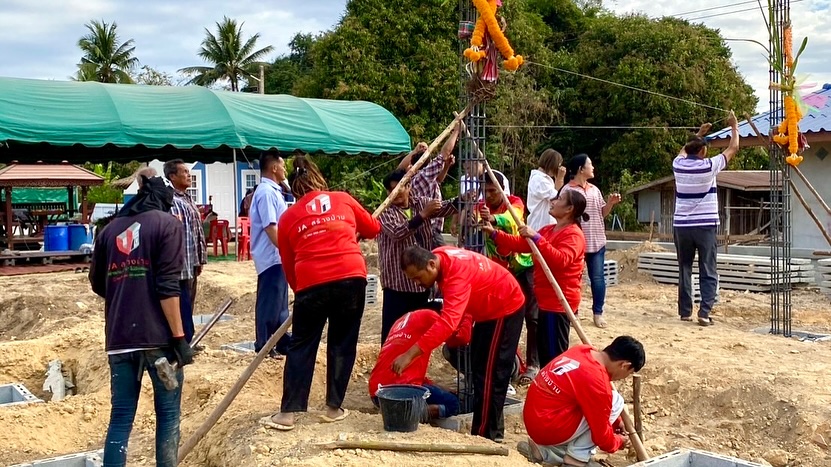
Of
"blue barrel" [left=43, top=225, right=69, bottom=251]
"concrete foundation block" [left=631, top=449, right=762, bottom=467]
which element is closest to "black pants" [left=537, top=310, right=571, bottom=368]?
"concrete foundation block" [left=631, top=449, right=762, bottom=467]

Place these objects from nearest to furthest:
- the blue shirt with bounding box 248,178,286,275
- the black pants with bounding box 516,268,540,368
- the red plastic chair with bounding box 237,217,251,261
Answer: the black pants with bounding box 516,268,540,368 → the blue shirt with bounding box 248,178,286,275 → the red plastic chair with bounding box 237,217,251,261

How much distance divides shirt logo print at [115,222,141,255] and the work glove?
50cm

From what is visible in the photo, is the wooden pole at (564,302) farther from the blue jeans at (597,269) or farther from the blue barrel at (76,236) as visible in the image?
the blue barrel at (76,236)

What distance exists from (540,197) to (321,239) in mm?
2771

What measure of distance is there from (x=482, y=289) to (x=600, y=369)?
0.82 metres

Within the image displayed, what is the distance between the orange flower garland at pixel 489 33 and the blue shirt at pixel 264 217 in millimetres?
1984

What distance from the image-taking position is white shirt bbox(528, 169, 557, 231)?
6762 mm

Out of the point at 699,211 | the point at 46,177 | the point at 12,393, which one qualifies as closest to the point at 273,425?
the point at 12,393

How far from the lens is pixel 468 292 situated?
14.6 feet

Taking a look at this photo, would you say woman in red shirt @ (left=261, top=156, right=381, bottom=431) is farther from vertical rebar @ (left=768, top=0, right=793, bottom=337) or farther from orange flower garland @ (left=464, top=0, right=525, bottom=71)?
vertical rebar @ (left=768, top=0, right=793, bottom=337)

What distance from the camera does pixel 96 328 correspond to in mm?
8438

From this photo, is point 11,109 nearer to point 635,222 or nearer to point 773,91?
point 773,91

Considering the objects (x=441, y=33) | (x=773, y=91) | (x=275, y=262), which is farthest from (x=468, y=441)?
(x=441, y=33)

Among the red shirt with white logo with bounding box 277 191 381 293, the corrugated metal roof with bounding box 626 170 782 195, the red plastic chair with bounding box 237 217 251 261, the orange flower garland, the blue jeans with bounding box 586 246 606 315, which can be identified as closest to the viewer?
the red shirt with white logo with bounding box 277 191 381 293
